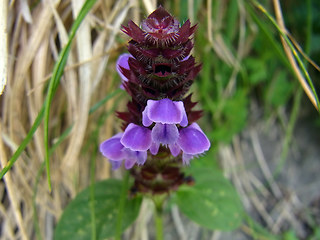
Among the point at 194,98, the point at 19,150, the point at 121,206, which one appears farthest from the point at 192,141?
the point at 194,98

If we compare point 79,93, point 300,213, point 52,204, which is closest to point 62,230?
point 52,204

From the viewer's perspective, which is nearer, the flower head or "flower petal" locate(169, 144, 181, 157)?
the flower head

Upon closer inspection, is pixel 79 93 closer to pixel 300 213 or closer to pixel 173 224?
pixel 173 224

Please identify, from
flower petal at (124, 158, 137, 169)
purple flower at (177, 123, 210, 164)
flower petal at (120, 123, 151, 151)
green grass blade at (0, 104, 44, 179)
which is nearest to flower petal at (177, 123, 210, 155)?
purple flower at (177, 123, 210, 164)

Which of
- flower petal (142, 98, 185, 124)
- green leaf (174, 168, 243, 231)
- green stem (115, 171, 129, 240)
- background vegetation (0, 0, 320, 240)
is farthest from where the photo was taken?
background vegetation (0, 0, 320, 240)

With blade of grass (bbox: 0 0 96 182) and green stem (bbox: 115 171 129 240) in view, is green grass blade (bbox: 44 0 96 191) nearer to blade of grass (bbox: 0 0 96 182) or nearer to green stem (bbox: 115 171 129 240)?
blade of grass (bbox: 0 0 96 182)

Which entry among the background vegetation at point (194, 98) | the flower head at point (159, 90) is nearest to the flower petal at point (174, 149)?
the flower head at point (159, 90)
